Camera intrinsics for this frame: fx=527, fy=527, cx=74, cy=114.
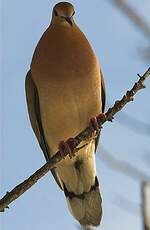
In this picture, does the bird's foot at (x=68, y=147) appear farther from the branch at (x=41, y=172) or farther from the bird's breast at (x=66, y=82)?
the branch at (x=41, y=172)

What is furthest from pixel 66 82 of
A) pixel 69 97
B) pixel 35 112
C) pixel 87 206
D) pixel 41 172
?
pixel 41 172

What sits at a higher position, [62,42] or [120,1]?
[62,42]

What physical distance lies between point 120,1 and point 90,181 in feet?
7.47

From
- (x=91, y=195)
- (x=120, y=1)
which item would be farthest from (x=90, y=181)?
(x=120, y=1)

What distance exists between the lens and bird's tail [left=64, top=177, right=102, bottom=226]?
141 inches

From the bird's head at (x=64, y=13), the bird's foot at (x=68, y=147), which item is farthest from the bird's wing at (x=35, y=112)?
the bird's foot at (x=68, y=147)

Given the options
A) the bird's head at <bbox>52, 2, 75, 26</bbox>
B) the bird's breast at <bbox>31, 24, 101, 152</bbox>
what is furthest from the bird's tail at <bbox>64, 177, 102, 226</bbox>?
the bird's head at <bbox>52, 2, 75, 26</bbox>

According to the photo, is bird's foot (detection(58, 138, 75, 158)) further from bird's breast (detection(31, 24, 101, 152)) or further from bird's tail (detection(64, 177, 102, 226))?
bird's tail (detection(64, 177, 102, 226))

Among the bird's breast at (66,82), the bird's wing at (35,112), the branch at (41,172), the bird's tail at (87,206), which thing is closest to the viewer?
the branch at (41,172)

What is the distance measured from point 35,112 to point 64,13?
0.73 metres

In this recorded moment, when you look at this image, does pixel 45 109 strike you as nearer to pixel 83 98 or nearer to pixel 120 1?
pixel 83 98

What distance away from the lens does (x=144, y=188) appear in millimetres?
2279

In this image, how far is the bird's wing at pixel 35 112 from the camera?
12.2ft

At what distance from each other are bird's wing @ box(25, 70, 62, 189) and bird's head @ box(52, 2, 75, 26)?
0.42 metres
